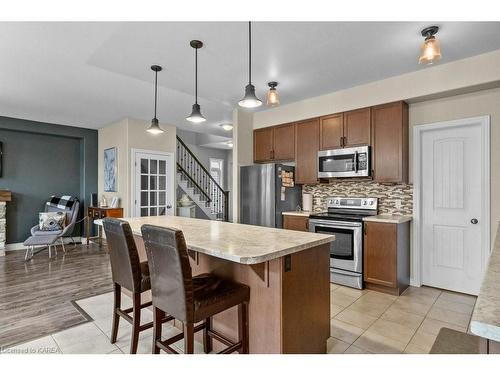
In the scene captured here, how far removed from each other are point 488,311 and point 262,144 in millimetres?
4230

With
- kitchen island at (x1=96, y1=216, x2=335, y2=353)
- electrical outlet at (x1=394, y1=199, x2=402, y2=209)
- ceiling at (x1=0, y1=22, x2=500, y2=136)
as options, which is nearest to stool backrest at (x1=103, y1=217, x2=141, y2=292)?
kitchen island at (x1=96, y1=216, x2=335, y2=353)

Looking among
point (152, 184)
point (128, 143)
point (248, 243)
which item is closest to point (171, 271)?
point (248, 243)

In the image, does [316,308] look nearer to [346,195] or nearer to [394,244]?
[394,244]

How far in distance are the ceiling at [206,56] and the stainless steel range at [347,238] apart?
1.68m

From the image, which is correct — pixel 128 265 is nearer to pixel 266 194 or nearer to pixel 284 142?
pixel 266 194

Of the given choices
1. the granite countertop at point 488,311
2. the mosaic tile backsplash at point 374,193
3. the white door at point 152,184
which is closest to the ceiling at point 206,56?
the mosaic tile backsplash at point 374,193

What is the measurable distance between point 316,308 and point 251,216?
→ 2.54 meters

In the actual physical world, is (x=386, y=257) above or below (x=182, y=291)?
below

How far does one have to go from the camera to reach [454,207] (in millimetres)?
3338

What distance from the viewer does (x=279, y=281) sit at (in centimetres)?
169

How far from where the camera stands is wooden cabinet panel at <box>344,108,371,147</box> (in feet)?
12.1

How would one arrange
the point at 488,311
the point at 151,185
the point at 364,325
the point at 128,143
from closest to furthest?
the point at 488,311 → the point at 364,325 → the point at 128,143 → the point at 151,185
